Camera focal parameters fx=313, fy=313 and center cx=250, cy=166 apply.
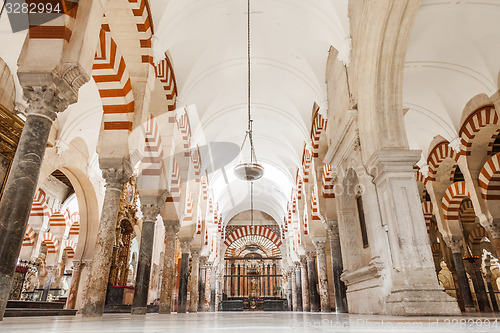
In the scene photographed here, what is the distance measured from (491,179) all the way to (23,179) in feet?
27.1

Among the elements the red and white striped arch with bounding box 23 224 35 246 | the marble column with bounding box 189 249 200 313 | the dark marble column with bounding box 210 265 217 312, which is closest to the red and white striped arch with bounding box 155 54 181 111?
the marble column with bounding box 189 249 200 313

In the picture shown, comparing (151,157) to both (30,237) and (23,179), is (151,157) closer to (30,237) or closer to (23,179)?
(23,179)

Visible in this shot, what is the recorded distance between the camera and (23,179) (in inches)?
96.3

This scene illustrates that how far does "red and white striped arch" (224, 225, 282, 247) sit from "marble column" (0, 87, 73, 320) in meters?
15.7

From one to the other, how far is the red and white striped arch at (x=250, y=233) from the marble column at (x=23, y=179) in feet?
51.5

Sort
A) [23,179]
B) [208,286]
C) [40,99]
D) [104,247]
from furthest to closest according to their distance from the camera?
[208,286] < [104,247] < [40,99] < [23,179]

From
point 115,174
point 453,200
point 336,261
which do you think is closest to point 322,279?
point 336,261

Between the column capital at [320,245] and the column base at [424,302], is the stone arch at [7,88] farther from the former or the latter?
the column capital at [320,245]

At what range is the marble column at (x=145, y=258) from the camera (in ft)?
17.4

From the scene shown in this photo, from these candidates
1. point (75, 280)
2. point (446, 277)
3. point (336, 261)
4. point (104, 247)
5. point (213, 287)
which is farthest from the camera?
point (213, 287)

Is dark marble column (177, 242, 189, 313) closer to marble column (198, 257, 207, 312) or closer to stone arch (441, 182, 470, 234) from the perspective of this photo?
marble column (198, 257, 207, 312)

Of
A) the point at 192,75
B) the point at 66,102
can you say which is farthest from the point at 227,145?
the point at 66,102

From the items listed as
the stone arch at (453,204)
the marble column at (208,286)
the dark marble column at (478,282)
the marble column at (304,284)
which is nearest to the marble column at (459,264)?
the stone arch at (453,204)

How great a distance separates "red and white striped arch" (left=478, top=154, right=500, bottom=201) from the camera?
266 inches
